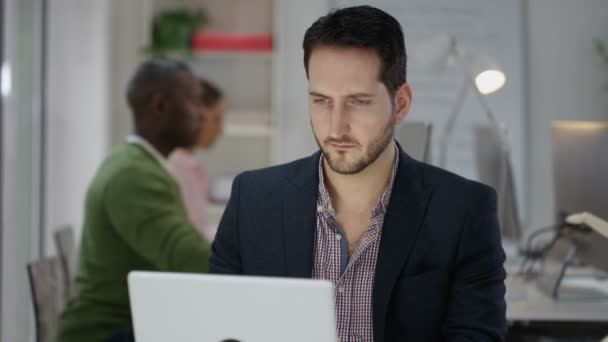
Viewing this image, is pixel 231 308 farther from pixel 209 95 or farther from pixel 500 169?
pixel 209 95

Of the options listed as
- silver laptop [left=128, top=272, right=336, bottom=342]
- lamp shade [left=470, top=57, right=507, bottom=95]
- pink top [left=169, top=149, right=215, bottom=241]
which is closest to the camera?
silver laptop [left=128, top=272, right=336, bottom=342]

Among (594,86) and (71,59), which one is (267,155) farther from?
(594,86)

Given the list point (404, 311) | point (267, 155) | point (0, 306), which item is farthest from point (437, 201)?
point (267, 155)

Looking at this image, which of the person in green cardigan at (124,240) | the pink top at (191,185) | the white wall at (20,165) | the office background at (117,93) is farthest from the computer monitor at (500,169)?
the white wall at (20,165)

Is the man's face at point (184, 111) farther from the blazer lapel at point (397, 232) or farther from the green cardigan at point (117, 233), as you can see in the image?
the blazer lapel at point (397, 232)

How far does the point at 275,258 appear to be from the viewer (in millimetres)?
1618

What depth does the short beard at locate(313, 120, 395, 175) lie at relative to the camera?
1515 millimetres

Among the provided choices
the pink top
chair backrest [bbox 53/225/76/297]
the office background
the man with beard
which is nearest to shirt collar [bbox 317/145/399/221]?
the man with beard

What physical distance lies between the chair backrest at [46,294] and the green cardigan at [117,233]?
0.05 m

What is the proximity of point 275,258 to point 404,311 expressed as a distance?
0.92ft

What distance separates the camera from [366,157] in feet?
5.01

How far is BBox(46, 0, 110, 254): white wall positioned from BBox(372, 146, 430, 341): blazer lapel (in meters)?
2.90

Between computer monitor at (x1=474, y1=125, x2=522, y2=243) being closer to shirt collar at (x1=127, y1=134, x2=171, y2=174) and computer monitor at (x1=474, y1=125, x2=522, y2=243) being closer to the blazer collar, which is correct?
the blazer collar

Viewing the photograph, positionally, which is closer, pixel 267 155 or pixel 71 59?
pixel 71 59
